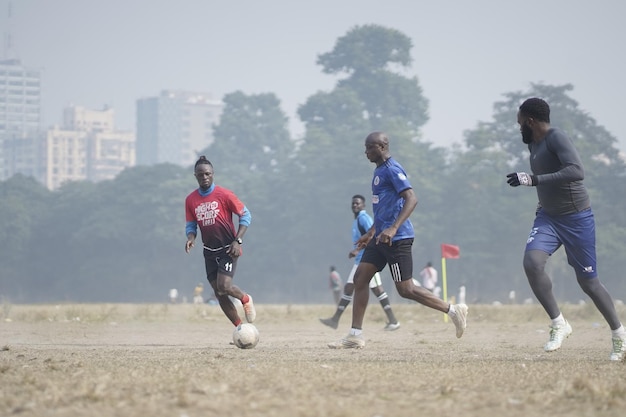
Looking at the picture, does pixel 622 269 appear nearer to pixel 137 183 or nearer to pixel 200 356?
pixel 137 183

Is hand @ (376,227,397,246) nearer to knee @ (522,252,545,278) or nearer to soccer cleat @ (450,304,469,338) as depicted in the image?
soccer cleat @ (450,304,469,338)

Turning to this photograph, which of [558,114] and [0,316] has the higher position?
[558,114]

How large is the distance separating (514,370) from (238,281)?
79.9 meters

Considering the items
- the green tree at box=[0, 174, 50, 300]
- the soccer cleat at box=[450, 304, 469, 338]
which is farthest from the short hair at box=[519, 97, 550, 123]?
the green tree at box=[0, 174, 50, 300]

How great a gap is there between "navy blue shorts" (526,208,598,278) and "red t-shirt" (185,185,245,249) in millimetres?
3809

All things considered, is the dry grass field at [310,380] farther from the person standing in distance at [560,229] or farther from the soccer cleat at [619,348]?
the person standing in distance at [560,229]

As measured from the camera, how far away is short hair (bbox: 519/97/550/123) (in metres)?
10.6

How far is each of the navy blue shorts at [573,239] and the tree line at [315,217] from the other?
6277cm

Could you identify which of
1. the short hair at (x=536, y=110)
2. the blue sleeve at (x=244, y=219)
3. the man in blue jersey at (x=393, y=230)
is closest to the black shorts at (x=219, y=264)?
the blue sleeve at (x=244, y=219)

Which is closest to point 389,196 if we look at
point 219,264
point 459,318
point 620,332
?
point 459,318

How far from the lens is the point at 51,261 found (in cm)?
9400

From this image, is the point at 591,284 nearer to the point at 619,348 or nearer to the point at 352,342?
the point at 619,348

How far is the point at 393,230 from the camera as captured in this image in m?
11.4

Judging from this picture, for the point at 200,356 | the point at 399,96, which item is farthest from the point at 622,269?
the point at 200,356
